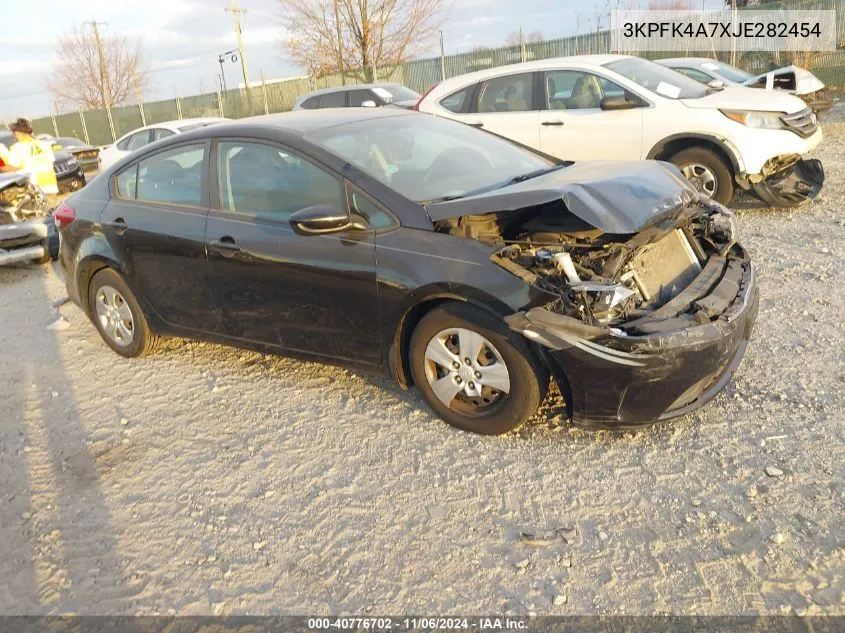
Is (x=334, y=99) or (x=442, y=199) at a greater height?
(x=334, y=99)

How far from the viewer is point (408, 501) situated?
3.16 metres

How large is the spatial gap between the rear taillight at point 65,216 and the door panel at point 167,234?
45 cm

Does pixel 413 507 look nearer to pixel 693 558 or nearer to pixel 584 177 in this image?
pixel 693 558

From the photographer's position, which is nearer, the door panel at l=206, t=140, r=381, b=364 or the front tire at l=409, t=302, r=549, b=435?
the front tire at l=409, t=302, r=549, b=435

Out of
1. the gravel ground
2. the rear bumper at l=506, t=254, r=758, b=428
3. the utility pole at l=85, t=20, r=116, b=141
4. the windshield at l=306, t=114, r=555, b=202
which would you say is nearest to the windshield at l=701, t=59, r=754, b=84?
the gravel ground

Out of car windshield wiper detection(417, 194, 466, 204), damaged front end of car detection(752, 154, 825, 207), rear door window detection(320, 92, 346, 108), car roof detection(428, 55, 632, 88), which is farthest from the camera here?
rear door window detection(320, 92, 346, 108)

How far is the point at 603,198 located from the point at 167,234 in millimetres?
2734

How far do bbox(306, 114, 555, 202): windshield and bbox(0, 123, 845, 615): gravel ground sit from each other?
1246mm

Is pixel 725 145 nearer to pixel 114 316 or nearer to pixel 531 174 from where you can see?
pixel 531 174

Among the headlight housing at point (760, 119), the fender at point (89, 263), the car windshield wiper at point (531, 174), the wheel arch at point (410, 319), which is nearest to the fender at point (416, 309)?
the wheel arch at point (410, 319)

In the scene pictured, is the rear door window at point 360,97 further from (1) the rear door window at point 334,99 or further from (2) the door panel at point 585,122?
(2) the door panel at point 585,122

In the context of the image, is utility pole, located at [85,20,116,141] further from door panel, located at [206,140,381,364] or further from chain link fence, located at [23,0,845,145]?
door panel, located at [206,140,381,364]

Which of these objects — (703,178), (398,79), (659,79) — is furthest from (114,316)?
(398,79)

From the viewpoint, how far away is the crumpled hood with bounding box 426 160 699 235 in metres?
3.27
